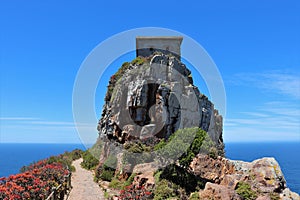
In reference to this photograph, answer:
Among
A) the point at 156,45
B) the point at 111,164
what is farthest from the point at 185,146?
the point at 156,45

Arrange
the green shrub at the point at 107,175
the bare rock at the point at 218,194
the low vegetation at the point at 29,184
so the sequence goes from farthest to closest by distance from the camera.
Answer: the green shrub at the point at 107,175
the bare rock at the point at 218,194
the low vegetation at the point at 29,184

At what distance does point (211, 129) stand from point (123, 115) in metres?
14.7

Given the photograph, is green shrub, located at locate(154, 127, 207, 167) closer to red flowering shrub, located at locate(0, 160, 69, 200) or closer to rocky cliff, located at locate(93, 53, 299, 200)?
rocky cliff, located at locate(93, 53, 299, 200)

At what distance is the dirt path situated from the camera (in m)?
15.8

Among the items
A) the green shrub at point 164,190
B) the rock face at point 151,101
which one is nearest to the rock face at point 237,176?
the green shrub at point 164,190

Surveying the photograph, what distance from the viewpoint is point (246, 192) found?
12.5 metres

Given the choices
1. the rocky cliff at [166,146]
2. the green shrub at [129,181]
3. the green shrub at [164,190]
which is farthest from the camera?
the green shrub at [129,181]

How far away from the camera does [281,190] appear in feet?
43.5

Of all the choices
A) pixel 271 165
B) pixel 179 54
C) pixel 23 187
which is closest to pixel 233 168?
pixel 271 165

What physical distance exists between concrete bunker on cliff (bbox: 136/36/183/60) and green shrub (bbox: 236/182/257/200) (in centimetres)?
2786

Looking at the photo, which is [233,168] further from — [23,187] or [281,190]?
[23,187]

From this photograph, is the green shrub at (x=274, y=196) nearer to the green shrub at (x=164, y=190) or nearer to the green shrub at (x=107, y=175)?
the green shrub at (x=164, y=190)

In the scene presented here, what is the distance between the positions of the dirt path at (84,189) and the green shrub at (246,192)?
839 cm

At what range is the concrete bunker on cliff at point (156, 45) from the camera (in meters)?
38.1
